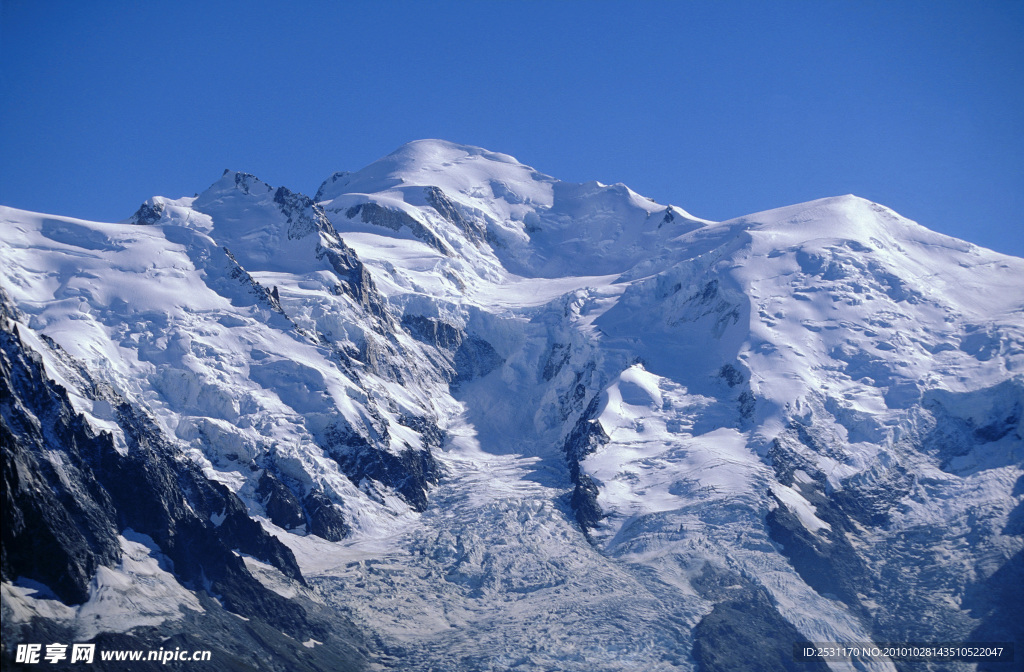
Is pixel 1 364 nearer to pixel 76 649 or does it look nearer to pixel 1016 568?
pixel 76 649

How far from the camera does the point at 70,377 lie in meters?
199

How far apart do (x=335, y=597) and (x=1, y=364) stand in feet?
182

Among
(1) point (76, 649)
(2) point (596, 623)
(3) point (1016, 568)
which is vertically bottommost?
(1) point (76, 649)

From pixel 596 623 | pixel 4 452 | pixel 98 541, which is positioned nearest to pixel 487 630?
pixel 596 623

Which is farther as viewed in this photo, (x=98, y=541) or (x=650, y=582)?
(x=650, y=582)

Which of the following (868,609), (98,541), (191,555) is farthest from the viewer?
(868,609)

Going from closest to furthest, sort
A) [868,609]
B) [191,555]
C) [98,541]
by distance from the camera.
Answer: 1. [98,541]
2. [191,555]
3. [868,609]

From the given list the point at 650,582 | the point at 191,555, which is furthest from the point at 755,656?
the point at 191,555

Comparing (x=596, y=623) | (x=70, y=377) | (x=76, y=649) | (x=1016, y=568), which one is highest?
(x=70, y=377)

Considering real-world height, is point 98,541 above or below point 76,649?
above

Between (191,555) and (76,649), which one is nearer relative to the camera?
(76,649)

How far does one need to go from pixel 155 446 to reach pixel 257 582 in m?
25.9

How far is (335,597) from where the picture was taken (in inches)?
→ 7638

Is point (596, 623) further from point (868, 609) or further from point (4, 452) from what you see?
point (4, 452)
